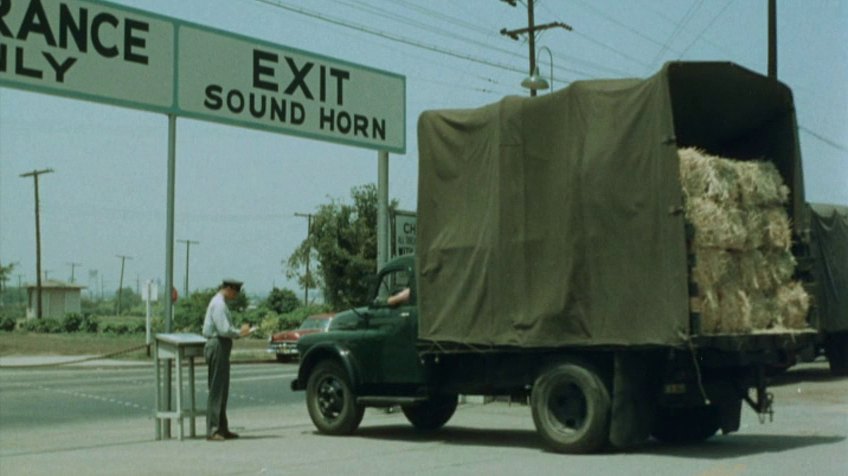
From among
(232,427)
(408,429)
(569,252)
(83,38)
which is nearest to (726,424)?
(569,252)

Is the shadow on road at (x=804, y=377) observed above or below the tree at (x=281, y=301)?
below

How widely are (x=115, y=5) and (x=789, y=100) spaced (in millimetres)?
8285

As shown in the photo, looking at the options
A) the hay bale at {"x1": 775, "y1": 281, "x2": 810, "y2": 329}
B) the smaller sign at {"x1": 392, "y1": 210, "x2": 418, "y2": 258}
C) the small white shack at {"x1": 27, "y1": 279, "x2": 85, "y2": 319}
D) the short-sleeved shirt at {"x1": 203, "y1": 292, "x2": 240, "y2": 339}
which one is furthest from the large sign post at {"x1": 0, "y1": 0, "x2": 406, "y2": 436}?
the small white shack at {"x1": 27, "y1": 279, "x2": 85, "y2": 319}

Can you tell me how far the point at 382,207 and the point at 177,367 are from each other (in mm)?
5597

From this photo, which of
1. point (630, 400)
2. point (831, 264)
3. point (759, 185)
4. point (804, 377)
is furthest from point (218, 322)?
point (804, 377)

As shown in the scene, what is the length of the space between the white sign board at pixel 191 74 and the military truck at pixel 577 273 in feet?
11.7

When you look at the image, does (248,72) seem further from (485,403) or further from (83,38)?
(485,403)

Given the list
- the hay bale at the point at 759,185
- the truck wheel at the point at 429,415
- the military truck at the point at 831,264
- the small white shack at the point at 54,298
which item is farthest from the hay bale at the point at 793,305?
the small white shack at the point at 54,298

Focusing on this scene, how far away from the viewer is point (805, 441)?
12.8 metres

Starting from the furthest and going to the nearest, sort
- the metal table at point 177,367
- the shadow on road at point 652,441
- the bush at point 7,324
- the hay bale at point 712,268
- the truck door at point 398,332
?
the bush at point 7,324, the metal table at point 177,367, the truck door at point 398,332, the shadow on road at point 652,441, the hay bale at point 712,268

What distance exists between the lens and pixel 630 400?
449 inches

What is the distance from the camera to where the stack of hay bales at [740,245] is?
11344 mm

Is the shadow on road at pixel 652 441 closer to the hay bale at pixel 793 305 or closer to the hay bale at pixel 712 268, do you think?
the hay bale at pixel 793 305

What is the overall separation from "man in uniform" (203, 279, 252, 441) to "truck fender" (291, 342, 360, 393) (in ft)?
3.77
